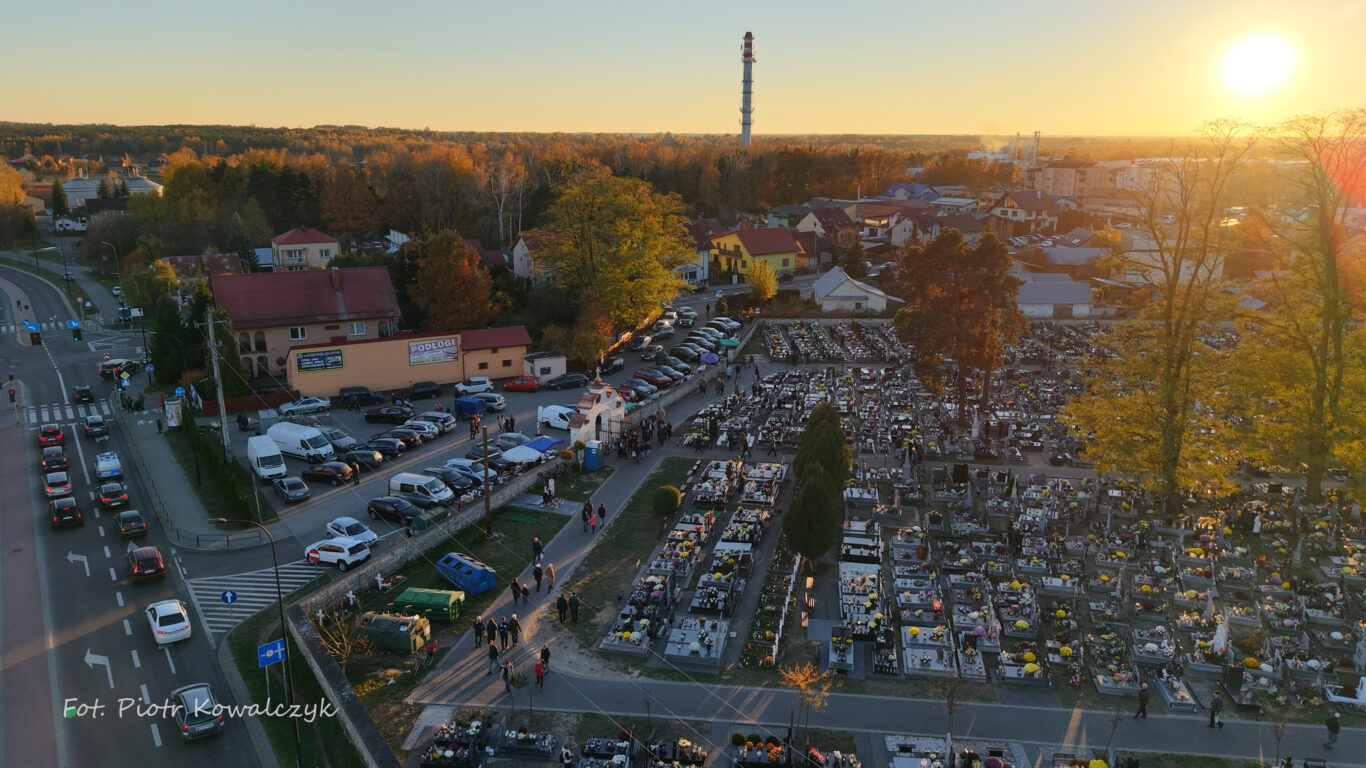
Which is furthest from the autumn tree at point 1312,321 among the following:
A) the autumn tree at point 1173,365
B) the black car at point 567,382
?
the black car at point 567,382

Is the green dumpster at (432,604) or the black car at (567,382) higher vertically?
the black car at (567,382)

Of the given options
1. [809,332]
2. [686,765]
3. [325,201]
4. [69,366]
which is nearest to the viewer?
[686,765]

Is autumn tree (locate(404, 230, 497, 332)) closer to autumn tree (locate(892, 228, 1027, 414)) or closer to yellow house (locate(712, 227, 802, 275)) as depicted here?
autumn tree (locate(892, 228, 1027, 414))

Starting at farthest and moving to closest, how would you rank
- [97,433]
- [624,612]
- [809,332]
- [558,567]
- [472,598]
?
[809,332] < [97,433] < [558,567] < [472,598] < [624,612]

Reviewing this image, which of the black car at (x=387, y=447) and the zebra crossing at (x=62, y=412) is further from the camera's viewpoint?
the zebra crossing at (x=62, y=412)

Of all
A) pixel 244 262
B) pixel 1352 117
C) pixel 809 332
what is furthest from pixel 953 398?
pixel 244 262

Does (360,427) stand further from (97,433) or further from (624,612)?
(624,612)

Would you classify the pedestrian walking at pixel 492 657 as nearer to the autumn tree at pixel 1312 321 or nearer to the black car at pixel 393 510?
the black car at pixel 393 510
